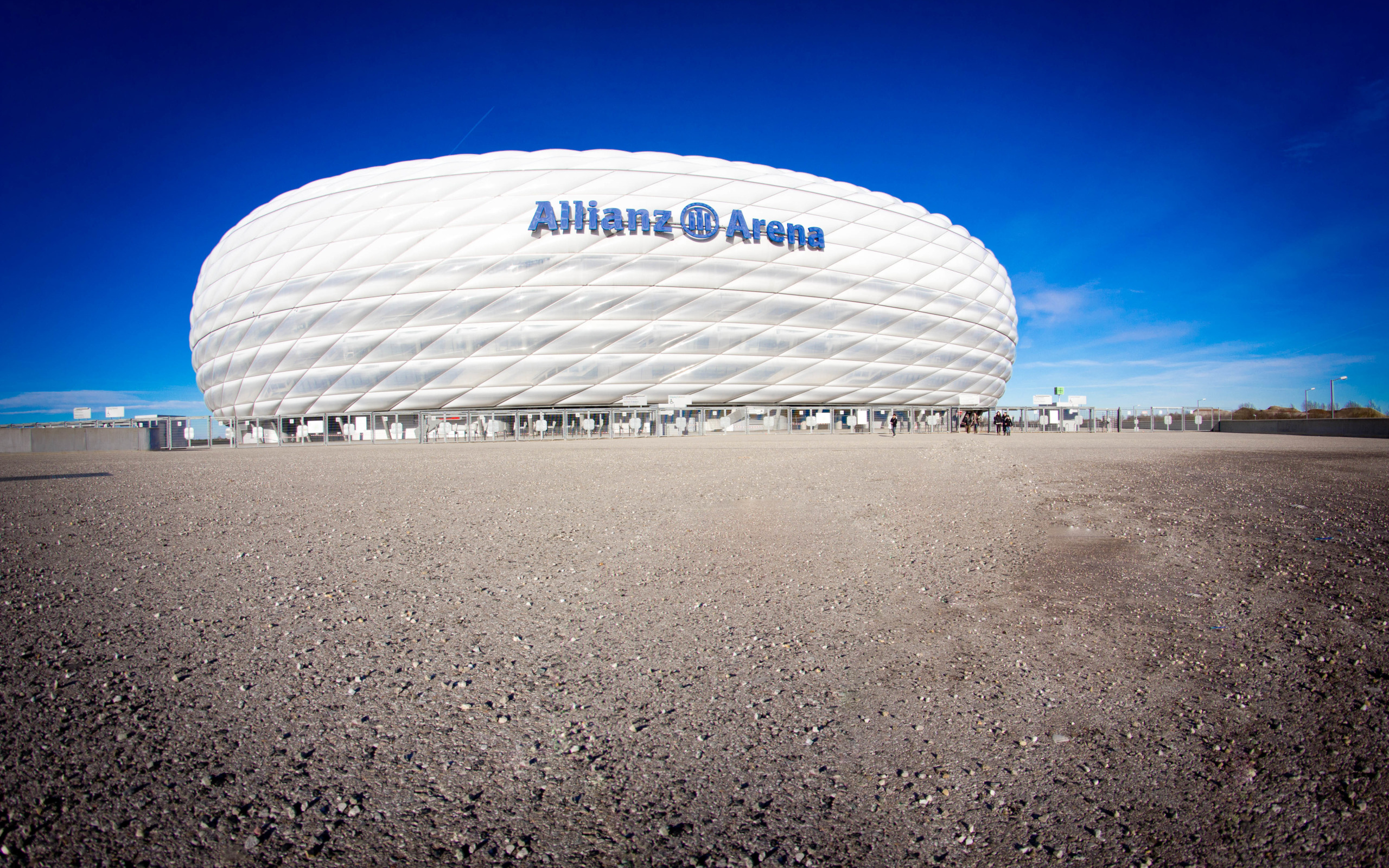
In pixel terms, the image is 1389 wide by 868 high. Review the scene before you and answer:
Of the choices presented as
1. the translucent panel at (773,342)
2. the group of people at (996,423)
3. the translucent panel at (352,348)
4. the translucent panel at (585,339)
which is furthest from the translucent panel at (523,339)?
the group of people at (996,423)

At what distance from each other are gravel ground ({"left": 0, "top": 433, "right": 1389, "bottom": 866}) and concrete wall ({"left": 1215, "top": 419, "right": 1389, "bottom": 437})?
2590 cm

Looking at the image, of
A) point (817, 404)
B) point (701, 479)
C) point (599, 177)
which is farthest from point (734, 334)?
point (701, 479)

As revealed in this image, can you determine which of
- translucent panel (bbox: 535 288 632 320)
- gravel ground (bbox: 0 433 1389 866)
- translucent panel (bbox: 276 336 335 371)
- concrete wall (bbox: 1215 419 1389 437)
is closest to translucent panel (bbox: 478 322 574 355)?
translucent panel (bbox: 535 288 632 320)

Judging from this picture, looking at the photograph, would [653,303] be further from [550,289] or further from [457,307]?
[457,307]

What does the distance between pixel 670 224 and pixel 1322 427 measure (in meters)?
29.2

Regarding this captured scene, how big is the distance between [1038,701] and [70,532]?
6.12 meters

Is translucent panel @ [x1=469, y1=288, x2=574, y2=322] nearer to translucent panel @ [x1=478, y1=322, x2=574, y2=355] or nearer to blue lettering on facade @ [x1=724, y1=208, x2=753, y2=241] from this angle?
translucent panel @ [x1=478, y1=322, x2=574, y2=355]

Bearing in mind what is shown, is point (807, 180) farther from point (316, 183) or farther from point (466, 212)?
point (316, 183)

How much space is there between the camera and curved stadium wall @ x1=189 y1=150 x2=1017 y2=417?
27328 millimetres

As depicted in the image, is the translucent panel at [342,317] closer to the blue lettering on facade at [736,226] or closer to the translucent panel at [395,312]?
the translucent panel at [395,312]

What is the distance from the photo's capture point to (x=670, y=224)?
2870 cm

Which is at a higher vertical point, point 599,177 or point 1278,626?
point 599,177

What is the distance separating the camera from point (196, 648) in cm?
219

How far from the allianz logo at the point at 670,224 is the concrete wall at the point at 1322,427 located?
22383mm
